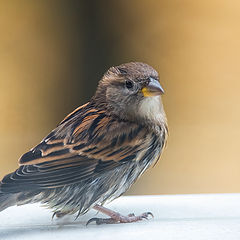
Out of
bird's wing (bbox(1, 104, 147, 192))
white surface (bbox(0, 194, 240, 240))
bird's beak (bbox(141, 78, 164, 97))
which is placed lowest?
white surface (bbox(0, 194, 240, 240))

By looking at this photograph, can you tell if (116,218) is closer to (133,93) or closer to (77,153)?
(77,153)

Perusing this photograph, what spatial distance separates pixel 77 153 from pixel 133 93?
0.99ft

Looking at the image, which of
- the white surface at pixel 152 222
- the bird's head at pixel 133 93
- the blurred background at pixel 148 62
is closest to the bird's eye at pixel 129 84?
the bird's head at pixel 133 93

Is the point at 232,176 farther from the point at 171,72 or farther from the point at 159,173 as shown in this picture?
the point at 171,72

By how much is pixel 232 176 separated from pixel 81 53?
120cm

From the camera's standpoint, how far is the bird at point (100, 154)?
224 cm

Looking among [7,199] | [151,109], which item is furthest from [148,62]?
[7,199]

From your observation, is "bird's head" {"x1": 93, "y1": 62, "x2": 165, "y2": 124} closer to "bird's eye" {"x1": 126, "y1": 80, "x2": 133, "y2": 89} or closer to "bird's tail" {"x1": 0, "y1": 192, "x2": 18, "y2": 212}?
"bird's eye" {"x1": 126, "y1": 80, "x2": 133, "y2": 89}

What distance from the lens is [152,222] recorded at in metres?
2.24

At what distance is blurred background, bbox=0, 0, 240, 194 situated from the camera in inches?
170

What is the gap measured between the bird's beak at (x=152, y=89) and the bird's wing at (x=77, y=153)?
120 millimetres

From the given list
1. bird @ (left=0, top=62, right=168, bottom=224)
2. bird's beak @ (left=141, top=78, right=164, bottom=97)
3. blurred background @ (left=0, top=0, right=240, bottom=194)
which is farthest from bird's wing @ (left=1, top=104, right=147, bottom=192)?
blurred background @ (left=0, top=0, right=240, bottom=194)

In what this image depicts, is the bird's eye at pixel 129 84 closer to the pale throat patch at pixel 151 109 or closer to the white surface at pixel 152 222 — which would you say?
the pale throat patch at pixel 151 109

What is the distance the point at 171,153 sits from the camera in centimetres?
465
